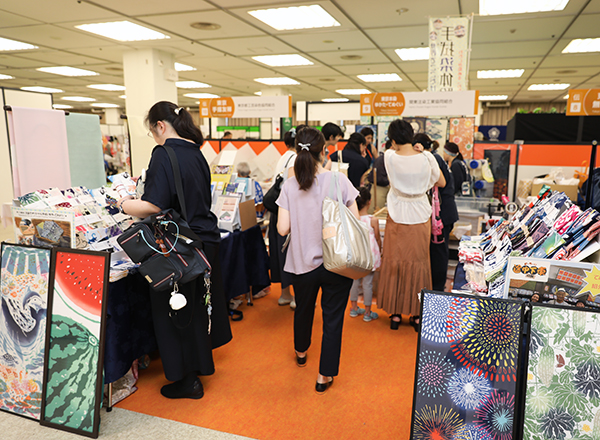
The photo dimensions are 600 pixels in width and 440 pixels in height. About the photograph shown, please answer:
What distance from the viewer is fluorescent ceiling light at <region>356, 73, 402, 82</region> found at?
10.1m

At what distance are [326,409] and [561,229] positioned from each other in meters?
1.43

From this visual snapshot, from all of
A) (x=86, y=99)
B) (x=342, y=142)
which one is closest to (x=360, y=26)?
(x=342, y=142)

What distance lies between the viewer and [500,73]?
964cm

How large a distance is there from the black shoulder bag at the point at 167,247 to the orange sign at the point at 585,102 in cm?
507

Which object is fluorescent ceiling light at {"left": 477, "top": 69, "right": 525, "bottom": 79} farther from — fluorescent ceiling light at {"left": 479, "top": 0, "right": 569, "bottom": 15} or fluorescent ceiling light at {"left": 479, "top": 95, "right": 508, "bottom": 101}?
fluorescent ceiling light at {"left": 479, "top": 0, "right": 569, "bottom": 15}

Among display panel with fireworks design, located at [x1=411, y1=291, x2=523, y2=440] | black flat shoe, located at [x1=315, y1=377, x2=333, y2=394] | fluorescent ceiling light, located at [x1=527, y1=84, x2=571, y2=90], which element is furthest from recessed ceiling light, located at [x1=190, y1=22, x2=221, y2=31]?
fluorescent ceiling light, located at [x1=527, y1=84, x2=571, y2=90]

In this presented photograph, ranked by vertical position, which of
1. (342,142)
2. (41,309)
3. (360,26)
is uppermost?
(360,26)

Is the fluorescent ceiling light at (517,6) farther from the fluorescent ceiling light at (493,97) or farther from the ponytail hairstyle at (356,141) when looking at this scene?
the fluorescent ceiling light at (493,97)

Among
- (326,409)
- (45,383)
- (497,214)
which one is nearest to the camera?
(45,383)

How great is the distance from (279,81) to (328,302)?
10.0m

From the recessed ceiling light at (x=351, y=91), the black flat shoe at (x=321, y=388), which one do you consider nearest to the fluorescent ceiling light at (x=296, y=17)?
the black flat shoe at (x=321, y=388)

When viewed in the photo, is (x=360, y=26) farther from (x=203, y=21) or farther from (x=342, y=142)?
(x=203, y=21)

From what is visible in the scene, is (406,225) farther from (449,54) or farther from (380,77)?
(380,77)

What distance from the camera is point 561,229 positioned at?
1782 mm
